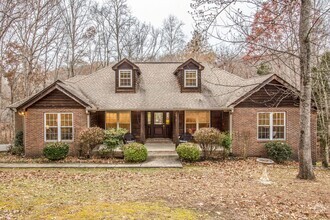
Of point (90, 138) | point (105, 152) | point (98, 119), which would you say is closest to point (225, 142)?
point (105, 152)

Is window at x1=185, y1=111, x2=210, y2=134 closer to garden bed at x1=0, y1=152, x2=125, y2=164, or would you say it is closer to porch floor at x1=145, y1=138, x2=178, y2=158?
porch floor at x1=145, y1=138, x2=178, y2=158

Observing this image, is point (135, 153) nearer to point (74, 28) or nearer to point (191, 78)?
point (191, 78)

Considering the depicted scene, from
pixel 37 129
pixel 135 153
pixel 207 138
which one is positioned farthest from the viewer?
pixel 37 129

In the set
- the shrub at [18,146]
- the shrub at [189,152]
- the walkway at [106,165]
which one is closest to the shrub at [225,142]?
the shrub at [189,152]

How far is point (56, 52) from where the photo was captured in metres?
27.5

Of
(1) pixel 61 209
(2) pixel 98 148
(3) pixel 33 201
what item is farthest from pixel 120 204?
(2) pixel 98 148

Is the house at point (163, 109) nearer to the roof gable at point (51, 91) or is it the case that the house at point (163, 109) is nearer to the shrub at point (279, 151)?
the roof gable at point (51, 91)

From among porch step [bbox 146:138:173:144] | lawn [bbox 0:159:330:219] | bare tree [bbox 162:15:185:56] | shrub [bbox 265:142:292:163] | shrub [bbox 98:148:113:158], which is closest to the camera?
lawn [bbox 0:159:330:219]

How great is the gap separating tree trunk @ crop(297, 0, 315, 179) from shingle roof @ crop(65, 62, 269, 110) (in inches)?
236

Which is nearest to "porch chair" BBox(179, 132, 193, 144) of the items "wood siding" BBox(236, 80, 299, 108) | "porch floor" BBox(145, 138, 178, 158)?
"porch floor" BBox(145, 138, 178, 158)

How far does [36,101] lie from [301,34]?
588 inches

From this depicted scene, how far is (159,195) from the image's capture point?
8.09 metres

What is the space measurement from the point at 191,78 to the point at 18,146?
42.7ft

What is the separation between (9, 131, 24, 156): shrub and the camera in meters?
17.2
